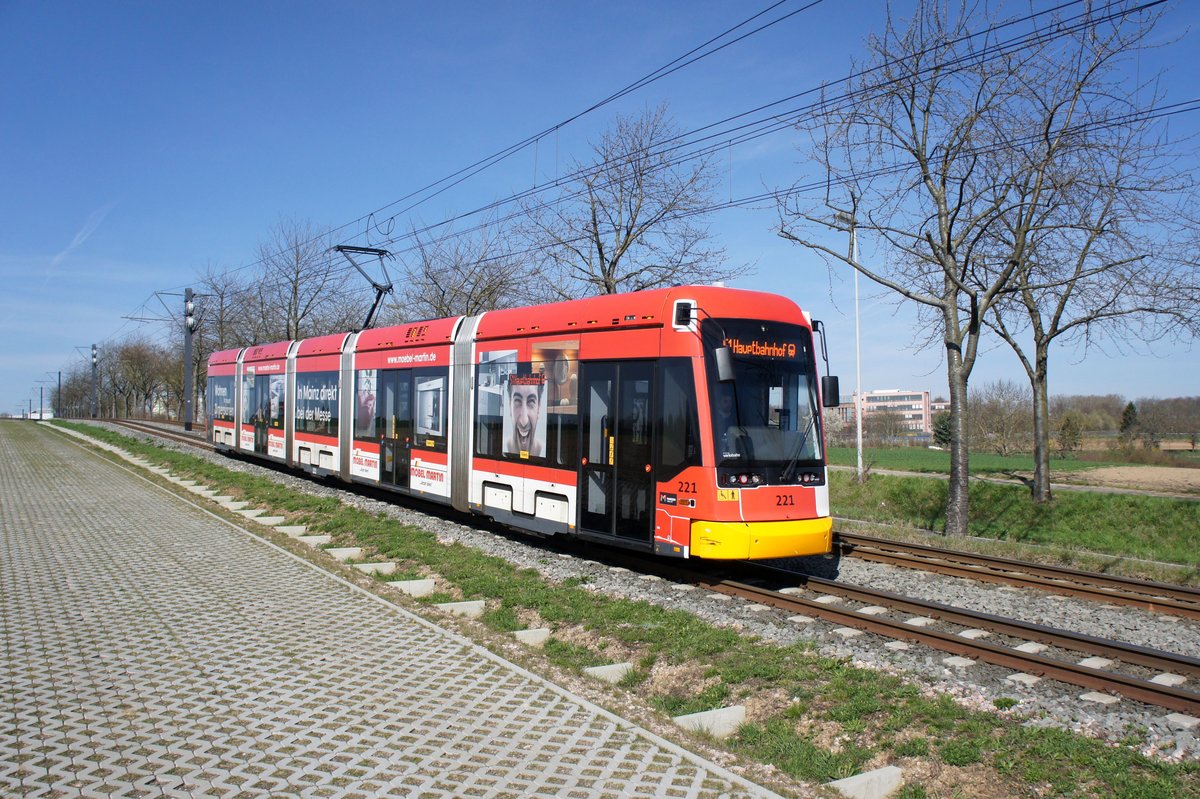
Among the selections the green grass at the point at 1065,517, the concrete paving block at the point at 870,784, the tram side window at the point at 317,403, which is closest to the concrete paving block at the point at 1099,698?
the concrete paving block at the point at 870,784

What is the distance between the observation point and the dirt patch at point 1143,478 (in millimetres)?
25578

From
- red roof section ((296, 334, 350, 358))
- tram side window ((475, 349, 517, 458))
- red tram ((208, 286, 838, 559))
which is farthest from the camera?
red roof section ((296, 334, 350, 358))

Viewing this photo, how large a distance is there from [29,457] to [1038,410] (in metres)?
31.2

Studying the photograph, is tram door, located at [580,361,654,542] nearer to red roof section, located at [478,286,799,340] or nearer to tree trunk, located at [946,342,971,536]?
red roof section, located at [478,286,799,340]

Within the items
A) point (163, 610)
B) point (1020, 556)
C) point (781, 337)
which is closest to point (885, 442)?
point (1020, 556)

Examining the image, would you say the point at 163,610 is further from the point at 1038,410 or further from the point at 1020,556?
the point at 1038,410

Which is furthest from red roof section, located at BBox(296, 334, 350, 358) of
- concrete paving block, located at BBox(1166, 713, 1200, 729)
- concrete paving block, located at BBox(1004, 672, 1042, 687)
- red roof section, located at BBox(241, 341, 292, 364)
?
concrete paving block, located at BBox(1166, 713, 1200, 729)

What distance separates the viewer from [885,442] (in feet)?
190

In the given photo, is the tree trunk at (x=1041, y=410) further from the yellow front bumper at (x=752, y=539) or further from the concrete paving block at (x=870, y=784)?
the concrete paving block at (x=870, y=784)

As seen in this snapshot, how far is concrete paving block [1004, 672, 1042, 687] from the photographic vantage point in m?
6.75

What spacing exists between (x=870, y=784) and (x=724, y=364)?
527 cm

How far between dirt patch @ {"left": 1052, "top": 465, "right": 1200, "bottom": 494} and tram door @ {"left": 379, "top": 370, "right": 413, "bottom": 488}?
20993 millimetres

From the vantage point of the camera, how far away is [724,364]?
31.3 ft

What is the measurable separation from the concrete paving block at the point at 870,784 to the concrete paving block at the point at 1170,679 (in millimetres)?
3196
